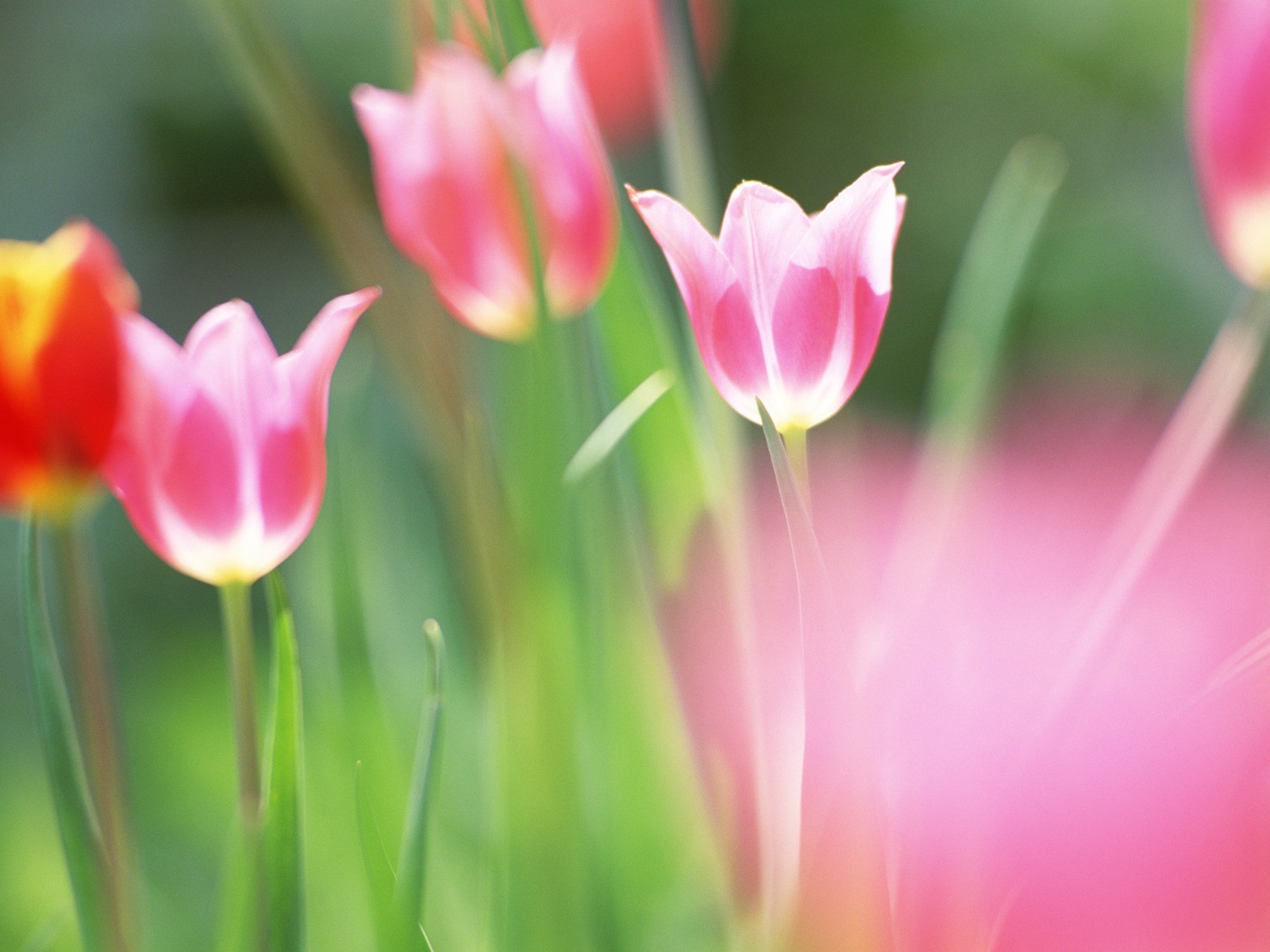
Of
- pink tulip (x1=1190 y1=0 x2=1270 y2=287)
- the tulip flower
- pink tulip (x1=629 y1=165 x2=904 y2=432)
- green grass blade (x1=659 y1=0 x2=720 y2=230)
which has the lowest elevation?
the tulip flower

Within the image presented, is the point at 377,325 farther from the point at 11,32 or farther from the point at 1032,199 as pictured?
the point at 11,32

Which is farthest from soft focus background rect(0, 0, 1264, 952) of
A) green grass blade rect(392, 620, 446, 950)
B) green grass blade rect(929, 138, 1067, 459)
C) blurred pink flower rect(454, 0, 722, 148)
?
green grass blade rect(392, 620, 446, 950)

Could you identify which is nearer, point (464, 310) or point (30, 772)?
point (464, 310)

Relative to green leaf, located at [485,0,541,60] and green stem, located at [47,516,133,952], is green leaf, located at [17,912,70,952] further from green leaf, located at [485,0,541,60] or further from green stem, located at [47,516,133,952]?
green leaf, located at [485,0,541,60]

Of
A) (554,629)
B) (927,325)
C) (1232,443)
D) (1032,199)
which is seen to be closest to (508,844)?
(554,629)

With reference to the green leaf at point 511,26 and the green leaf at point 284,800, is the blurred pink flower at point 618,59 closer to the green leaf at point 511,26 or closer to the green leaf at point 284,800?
the green leaf at point 511,26

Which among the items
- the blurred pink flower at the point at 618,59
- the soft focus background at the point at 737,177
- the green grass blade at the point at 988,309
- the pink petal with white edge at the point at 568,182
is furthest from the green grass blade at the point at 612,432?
the blurred pink flower at the point at 618,59
